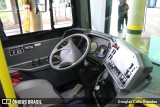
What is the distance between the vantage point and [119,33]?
249 centimetres

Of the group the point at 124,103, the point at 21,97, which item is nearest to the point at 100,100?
the point at 124,103

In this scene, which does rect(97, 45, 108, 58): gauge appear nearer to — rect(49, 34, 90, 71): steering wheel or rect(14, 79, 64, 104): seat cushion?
rect(49, 34, 90, 71): steering wheel

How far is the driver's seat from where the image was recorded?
4.54 ft

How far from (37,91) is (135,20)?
1565 mm

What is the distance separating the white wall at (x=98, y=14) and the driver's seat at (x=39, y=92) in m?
1.34

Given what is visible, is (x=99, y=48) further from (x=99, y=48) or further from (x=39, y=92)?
(x=39, y=92)

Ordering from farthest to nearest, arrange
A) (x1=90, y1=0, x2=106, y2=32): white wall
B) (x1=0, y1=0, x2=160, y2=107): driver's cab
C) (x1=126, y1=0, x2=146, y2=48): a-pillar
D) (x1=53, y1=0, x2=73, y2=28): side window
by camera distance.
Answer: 1. (x1=90, y1=0, x2=106, y2=32): white wall
2. (x1=53, y1=0, x2=73, y2=28): side window
3. (x1=126, y1=0, x2=146, y2=48): a-pillar
4. (x1=0, y1=0, x2=160, y2=107): driver's cab

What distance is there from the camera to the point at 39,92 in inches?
57.2

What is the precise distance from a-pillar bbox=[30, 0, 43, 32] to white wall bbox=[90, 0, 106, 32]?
0.80m

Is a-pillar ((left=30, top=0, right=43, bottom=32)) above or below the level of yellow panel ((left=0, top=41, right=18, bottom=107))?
above

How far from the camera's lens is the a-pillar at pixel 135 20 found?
2176 millimetres

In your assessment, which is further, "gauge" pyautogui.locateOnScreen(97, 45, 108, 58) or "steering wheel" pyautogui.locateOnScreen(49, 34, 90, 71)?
"gauge" pyautogui.locateOnScreen(97, 45, 108, 58)

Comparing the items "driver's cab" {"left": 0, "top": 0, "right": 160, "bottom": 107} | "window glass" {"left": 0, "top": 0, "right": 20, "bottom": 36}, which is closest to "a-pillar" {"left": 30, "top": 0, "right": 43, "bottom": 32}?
"driver's cab" {"left": 0, "top": 0, "right": 160, "bottom": 107}

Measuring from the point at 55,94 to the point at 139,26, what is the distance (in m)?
1.48
